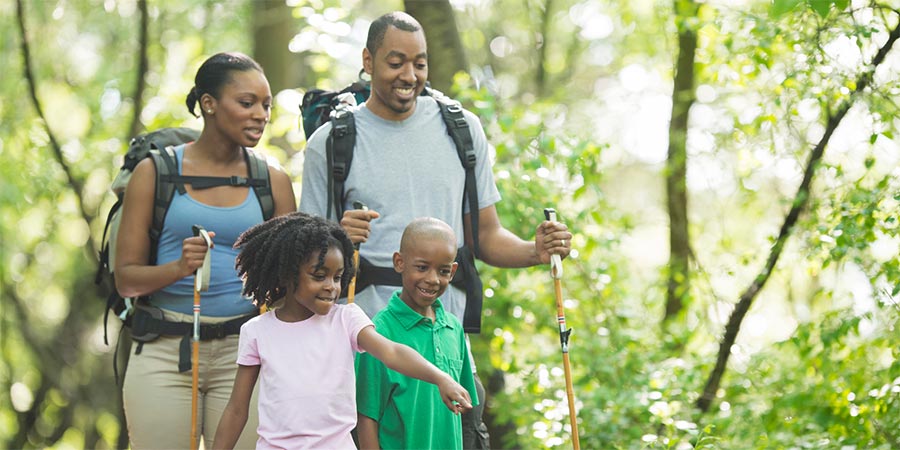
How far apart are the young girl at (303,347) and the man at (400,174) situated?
481mm

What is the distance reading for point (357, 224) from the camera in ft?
13.6

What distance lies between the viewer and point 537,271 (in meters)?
8.03

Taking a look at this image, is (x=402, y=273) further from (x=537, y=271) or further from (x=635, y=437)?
(x=537, y=271)

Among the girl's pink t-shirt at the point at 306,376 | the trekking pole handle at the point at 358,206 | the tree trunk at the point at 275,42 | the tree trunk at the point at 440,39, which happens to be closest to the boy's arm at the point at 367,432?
the girl's pink t-shirt at the point at 306,376

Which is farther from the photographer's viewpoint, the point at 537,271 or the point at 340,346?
the point at 537,271

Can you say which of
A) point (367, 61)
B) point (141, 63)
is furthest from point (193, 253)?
point (141, 63)

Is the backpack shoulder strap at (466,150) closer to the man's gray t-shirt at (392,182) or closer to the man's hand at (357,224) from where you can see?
the man's gray t-shirt at (392,182)

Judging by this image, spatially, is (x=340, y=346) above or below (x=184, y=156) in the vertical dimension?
below

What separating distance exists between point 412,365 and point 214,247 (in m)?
1.17

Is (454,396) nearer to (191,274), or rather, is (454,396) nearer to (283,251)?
(283,251)

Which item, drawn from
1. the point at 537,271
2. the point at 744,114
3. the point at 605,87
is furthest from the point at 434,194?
the point at 605,87

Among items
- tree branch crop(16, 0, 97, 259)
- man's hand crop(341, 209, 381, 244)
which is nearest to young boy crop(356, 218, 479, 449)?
man's hand crop(341, 209, 381, 244)

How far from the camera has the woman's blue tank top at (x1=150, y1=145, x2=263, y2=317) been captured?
176 inches

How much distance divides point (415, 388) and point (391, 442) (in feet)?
0.68
